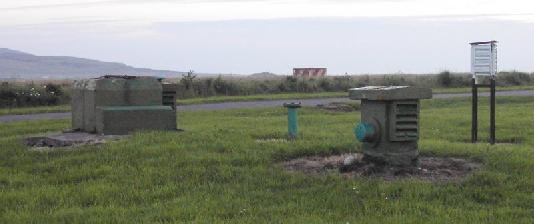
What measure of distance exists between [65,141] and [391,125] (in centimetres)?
533

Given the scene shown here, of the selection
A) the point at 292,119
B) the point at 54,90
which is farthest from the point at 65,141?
the point at 54,90

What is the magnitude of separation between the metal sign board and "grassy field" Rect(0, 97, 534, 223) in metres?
1.29

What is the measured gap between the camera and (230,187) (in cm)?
750

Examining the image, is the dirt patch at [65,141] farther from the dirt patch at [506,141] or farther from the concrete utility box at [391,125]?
the dirt patch at [506,141]

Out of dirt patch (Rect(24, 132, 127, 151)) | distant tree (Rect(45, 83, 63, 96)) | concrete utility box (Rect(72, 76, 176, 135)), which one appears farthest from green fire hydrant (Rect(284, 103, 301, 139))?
distant tree (Rect(45, 83, 63, 96))

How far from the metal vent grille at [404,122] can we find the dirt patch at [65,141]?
4659mm

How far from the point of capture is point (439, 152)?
9875mm

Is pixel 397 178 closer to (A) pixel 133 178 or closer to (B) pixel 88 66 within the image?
(A) pixel 133 178

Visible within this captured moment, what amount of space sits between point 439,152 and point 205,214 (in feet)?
15.0

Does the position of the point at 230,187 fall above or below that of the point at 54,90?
below

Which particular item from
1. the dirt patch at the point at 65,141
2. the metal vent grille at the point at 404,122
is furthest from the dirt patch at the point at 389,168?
the dirt patch at the point at 65,141

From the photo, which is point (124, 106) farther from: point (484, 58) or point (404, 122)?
point (484, 58)

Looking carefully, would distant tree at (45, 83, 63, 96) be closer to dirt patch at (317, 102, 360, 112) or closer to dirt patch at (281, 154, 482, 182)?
dirt patch at (317, 102, 360, 112)

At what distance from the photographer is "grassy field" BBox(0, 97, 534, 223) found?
6309 mm
